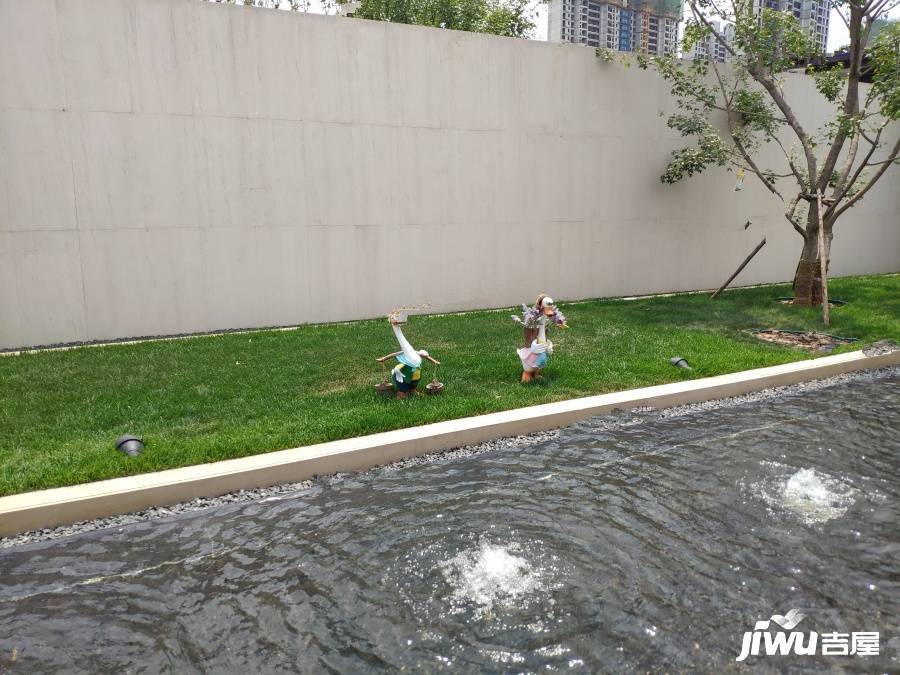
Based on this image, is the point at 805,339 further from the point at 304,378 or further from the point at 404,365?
the point at 304,378

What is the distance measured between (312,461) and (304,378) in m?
2.28

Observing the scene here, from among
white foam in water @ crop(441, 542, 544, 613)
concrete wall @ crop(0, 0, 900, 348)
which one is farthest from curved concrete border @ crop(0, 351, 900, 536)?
concrete wall @ crop(0, 0, 900, 348)

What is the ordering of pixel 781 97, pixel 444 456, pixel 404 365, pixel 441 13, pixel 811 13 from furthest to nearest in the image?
pixel 441 13 → pixel 811 13 → pixel 781 97 → pixel 404 365 → pixel 444 456

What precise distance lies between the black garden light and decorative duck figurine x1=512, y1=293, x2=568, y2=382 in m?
3.98

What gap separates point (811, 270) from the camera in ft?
39.8

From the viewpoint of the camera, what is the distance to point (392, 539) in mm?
4523

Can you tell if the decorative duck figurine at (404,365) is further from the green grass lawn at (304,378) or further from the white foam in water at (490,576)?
the white foam in water at (490,576)

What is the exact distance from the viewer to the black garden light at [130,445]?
5.39 meters

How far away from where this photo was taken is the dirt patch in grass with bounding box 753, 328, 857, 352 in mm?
9617

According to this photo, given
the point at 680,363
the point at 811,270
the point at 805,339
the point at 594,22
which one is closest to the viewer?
the point at 680,363

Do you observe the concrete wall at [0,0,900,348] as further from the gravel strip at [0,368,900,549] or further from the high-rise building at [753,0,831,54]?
the gravel strip at [0,368,900,549]

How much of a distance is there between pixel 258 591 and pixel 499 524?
66.2 inches

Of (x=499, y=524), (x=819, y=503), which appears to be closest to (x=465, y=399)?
(x=499, y=524)

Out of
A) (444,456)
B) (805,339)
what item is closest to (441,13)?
(805,339)
